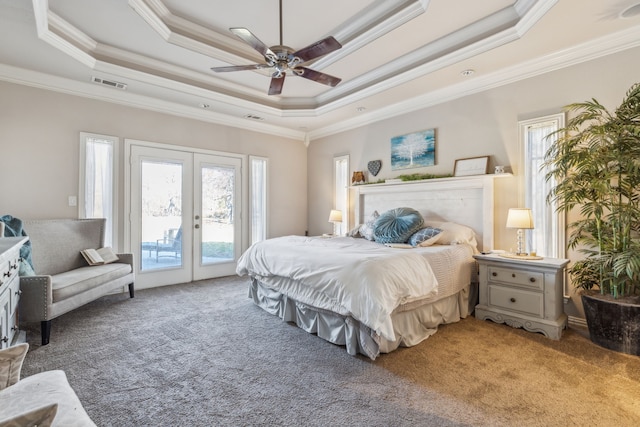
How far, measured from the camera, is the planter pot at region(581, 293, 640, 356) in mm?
2584

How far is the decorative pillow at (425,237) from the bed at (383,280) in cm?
11

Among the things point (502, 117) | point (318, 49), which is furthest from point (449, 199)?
point (318, 49)

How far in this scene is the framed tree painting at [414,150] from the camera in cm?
457

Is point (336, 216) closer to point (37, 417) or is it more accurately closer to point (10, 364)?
point (10, 364)

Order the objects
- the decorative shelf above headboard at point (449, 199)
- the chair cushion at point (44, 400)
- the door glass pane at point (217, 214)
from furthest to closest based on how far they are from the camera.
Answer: the door glass pane at point (217, 214), the decorative shelf above headboard at point (449, 199), the chair cushion at point (44, 400)

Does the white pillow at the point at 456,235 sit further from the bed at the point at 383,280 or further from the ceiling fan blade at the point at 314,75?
the ceiling fan blade at the point at 314,75

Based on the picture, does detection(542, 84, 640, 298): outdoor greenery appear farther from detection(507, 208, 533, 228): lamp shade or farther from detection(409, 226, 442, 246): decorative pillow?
detection(409, 226, 442, 246): decorative pillow

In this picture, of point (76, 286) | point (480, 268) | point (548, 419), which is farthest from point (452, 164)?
point (76, 286)

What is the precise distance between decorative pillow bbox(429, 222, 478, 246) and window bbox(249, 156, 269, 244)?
3432 mm

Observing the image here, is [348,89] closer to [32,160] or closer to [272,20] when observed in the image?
[272,20]

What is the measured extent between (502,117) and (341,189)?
2.95 metres

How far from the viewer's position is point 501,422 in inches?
70.4

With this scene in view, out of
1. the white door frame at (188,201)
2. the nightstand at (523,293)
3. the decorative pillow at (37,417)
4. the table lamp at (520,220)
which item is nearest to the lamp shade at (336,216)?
the white door frame at (188,201)

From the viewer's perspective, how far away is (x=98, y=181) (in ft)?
14.3
